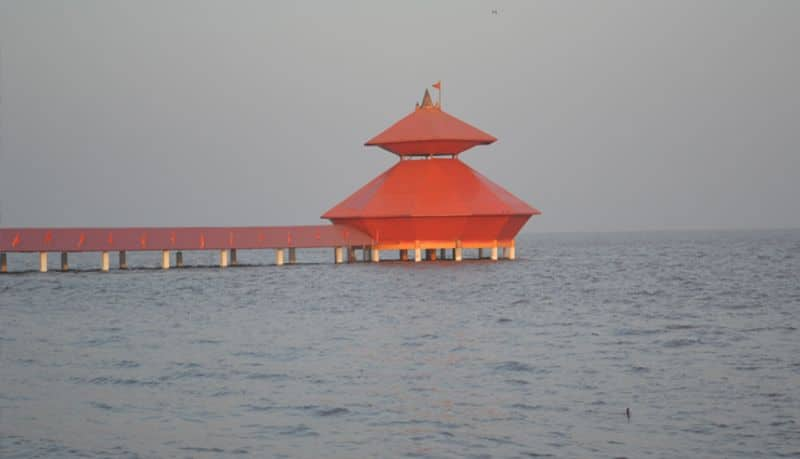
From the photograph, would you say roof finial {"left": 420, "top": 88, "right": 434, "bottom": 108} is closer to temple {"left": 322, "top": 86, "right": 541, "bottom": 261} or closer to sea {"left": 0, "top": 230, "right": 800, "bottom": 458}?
temple {"left": 322, "top": 86, "right": 541, "bottom": 261}

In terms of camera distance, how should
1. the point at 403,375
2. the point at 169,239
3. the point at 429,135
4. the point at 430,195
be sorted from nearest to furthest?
the point at 403,375, the point at 169,239, the point at 430,195, the point at 429,135

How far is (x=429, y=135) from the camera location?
6206 cm

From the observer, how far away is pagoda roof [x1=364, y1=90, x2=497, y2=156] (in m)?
62.2

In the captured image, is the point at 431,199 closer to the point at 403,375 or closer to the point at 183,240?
the point at 183,240

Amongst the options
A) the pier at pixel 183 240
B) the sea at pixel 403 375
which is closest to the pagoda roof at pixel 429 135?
the pier at pixel 183 240

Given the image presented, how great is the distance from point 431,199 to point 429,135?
389cm

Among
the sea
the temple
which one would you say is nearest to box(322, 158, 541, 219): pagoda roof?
the temple

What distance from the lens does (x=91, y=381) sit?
71.2 ft

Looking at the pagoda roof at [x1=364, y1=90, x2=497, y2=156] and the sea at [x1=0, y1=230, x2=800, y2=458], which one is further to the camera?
the pagoda roof at [x1=364, y1=90, x2=497, y2=156]

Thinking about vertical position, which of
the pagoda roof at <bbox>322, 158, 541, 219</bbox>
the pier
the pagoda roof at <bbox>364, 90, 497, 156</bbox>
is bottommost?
the pier

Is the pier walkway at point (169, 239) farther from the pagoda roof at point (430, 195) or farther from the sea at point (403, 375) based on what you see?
the sea at point (403, 375)

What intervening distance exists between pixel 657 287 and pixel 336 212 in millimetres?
19687

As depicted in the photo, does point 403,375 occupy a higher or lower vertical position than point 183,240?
lower

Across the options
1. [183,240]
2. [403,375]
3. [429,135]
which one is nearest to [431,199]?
[429,135]
